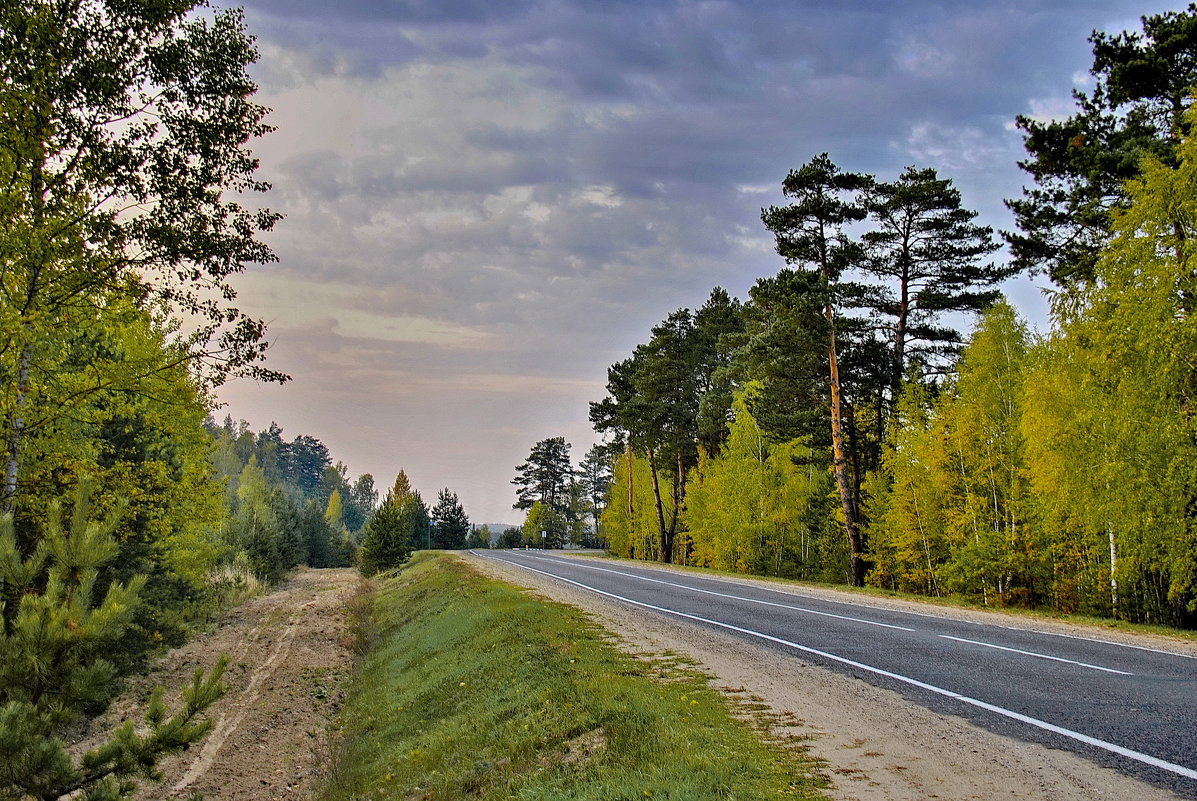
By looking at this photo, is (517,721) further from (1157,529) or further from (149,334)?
(149,334)

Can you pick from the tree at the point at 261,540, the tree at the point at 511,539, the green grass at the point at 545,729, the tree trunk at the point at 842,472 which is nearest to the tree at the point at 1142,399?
the tree trunk at the point at 842,472

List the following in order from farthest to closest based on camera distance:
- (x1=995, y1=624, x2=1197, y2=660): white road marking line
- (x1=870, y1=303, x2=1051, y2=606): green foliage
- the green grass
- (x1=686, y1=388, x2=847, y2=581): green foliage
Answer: (x1=686, y1=388, x2=847, y2=581): green foliage → (x1=870, y1=303, x2=1051, y2=606): green foliage → (x1=995, y1=624, x2=1197, y2=660): white road marking line → the green grass

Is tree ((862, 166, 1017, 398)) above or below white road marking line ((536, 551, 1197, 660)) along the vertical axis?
above

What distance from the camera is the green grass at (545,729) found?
556 centimetres

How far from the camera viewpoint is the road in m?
5.84

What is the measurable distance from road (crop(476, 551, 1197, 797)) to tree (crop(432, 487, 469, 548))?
242 ft

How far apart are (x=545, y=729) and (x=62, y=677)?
14.5ft

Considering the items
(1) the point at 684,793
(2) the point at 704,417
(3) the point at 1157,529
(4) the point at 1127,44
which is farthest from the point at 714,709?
(2) the point at 704,417

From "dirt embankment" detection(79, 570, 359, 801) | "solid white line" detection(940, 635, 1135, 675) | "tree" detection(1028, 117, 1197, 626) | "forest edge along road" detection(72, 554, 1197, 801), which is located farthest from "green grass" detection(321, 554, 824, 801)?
"tree" detection(1028, 117, 1197, 626)

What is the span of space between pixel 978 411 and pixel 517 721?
17.6 metres

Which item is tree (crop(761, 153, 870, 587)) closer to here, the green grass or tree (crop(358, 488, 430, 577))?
the green grass

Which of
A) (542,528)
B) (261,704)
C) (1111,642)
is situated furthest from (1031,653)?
(542,528)

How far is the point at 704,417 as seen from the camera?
4225cm

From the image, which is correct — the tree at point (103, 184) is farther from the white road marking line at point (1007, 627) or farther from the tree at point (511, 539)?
the tree at point (511, 539)
